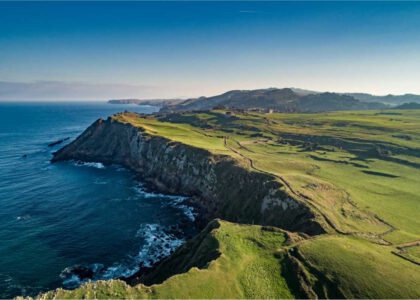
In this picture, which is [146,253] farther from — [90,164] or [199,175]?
[90,164]

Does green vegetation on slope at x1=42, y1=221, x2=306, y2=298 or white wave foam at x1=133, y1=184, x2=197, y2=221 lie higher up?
green vegetation on slope at x1=42, y1=221, x2=306, y2=298

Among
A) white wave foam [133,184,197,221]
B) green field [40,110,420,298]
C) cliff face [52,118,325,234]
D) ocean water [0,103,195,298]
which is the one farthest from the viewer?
white wave foam [133,184,197,221]

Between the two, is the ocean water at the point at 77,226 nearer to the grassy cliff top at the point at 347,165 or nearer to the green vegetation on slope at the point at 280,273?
the green vegetation on slope at the point at 280,273

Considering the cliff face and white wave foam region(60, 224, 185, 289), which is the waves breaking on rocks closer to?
white wave foam region(60, 224, 185, 289)

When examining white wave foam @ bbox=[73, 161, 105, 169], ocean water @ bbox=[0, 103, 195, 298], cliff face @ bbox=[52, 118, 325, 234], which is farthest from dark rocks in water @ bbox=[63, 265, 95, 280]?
white wave foam @ bbox=[73, 161, 105, 169]

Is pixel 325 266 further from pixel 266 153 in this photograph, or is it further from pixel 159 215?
pixel 266 153

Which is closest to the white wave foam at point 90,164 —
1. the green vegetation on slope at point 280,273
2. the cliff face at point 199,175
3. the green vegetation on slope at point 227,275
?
the cliff face at point 199,175

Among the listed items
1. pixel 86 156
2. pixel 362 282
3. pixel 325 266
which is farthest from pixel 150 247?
pixel 86 156
